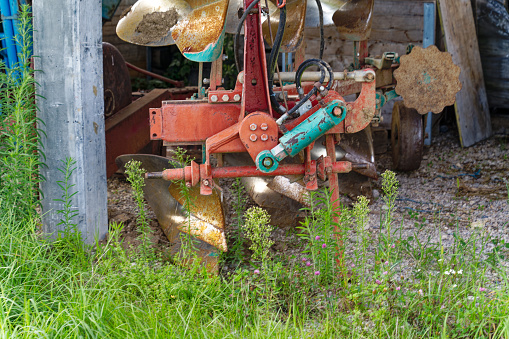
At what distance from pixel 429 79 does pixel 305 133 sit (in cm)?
156

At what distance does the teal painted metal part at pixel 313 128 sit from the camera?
8.33ft

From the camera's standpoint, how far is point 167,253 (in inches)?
122

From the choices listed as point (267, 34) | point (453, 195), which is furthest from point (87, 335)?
point (453, 195)

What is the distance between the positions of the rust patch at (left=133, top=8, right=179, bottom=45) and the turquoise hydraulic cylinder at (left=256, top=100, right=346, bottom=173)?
1.19 metres

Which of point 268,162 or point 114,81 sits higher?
point 114,81

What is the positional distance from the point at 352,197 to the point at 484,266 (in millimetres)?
1367

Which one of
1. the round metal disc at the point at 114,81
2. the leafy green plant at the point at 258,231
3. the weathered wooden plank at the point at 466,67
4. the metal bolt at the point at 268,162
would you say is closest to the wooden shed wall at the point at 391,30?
the weathered wooden plank at the point at 466,67

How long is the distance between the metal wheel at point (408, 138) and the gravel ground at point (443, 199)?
5.3 inches

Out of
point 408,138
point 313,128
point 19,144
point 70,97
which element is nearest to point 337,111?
point 313,128

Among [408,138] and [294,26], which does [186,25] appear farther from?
[408,138]

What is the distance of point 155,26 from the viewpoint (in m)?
3.32

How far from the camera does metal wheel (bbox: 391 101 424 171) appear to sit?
15.6 ft

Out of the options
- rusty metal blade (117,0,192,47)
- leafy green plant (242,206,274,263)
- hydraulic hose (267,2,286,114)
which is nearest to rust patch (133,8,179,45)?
rusty metal blade (117,0,192,47)

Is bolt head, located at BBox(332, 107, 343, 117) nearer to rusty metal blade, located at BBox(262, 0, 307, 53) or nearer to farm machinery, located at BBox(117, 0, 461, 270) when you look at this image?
farm machinery, located at BBox(117, 0, 461, 270)
